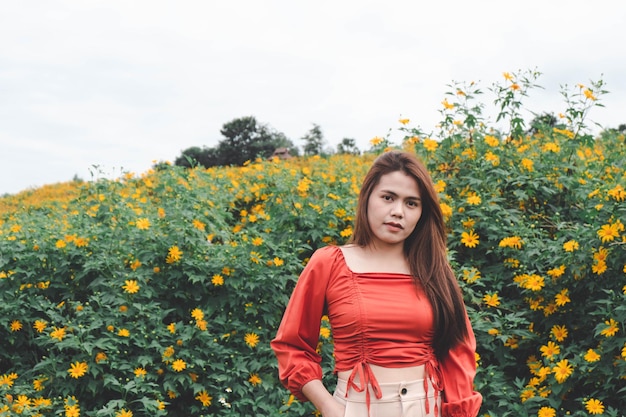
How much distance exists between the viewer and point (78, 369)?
3.12 metres

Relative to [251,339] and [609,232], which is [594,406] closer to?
[609,232]

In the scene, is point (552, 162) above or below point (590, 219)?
above

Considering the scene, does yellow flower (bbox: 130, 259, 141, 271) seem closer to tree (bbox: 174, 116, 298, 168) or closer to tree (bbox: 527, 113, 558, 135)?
tree (bbox: 527, 113, 558, 135)

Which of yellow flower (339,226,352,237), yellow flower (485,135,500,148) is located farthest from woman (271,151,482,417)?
yellow flower (485,135,500,148)

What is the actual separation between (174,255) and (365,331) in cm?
190

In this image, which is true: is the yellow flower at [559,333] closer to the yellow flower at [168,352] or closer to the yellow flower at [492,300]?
the yellow flower at [492,300]

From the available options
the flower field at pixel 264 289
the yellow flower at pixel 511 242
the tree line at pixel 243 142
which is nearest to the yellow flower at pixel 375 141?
the flower field at pixel 264 289

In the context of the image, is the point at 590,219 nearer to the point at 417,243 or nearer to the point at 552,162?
the point at 552,162

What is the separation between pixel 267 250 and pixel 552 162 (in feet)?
6.33

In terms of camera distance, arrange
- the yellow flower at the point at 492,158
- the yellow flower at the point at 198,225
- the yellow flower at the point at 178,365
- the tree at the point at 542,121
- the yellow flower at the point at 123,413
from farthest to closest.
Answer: the tree at the point at 542,121 → the yellow flower at the point at 492,158 → the yellow flower at the point at 198,225 → the yellow flower at the point at 178,365 → the yellow flower at the point at 123,413

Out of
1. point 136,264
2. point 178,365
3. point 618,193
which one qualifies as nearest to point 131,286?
point 136,264

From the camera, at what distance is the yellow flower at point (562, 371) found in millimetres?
2943

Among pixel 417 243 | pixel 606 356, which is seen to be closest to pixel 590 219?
pixel 606 356

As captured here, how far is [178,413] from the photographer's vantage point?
3.37 metres
